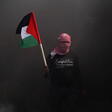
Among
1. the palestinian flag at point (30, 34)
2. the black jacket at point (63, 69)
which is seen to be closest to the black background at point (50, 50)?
the black jacket at point (63, 69)

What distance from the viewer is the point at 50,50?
424cm

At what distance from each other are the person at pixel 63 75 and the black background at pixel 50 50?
631 millimetres

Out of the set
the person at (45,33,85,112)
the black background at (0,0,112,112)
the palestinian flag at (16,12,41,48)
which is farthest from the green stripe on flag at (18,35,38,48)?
the black background at (0,0,112,112)

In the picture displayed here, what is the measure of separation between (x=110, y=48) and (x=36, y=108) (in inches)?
71.4

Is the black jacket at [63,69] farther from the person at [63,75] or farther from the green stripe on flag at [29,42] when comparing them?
the green stripe on flag at [29,42]

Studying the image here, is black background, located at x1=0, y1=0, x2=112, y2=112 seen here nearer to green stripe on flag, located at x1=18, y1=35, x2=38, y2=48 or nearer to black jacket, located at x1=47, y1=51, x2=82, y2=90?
black jacket, located at x1=47, y1=51, x2=82, y2=90

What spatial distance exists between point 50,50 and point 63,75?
87 cm

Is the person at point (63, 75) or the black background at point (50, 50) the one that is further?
the black background at point (50, 50)

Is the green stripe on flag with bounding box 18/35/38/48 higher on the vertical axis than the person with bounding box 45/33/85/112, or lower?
higher

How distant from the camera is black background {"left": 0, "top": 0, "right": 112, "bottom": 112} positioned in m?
4.04

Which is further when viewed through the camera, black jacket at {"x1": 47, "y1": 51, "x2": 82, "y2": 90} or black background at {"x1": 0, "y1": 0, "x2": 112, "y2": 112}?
black background at {"x1": 0, "y1": 0, "x2": 112, "y2": 112}

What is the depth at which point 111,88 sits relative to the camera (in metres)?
Result: 4.08

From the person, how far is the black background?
0.63 m

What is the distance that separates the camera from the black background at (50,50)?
4.04 metres
